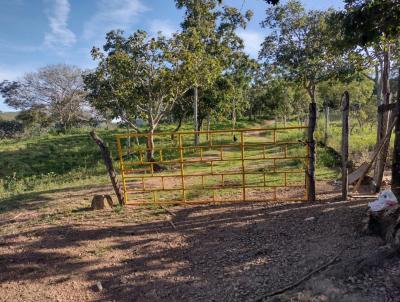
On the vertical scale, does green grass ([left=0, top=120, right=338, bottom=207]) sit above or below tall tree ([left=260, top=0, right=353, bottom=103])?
below

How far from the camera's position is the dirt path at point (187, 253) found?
4.51 meters

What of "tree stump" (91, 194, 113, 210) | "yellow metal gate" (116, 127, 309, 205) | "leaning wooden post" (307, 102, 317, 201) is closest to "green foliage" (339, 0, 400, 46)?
"leaning wooden post" (307, 102, 317, 201)

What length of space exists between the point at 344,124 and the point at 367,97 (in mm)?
25033

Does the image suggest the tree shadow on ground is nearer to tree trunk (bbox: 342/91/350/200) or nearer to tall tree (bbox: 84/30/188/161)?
tree trunk (bbox: 342/91/350/200)

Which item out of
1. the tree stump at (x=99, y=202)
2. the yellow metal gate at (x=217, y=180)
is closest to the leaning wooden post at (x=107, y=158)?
the yellow metal gate at (x=217, y=180)

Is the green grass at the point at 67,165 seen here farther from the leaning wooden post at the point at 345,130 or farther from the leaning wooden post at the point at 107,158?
the leaning wooden post at the point at 345,130

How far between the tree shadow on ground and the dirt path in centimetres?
2

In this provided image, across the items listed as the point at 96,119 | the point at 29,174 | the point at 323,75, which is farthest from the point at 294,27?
the point at 96,119

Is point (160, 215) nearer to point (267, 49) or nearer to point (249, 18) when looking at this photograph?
point (267, 49)

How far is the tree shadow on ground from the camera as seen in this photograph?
184 inches

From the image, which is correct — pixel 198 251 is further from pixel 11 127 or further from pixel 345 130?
pixel 11 127

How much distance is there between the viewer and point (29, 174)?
720 inches

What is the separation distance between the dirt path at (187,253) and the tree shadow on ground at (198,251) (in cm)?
2

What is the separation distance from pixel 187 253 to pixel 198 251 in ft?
0.62
